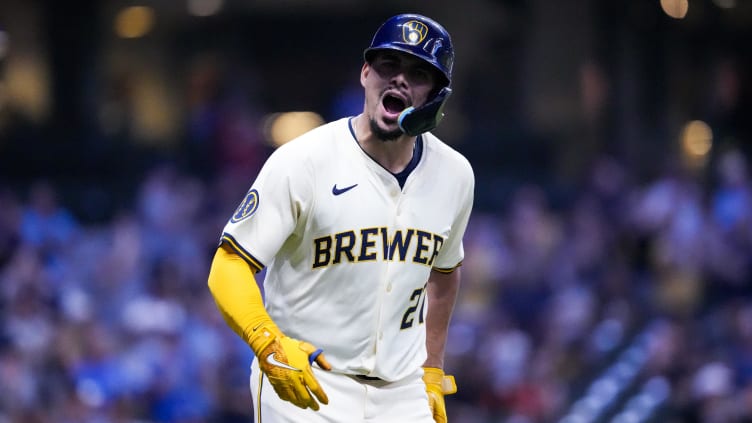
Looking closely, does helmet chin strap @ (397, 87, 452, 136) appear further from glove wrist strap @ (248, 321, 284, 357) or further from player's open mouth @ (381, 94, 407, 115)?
glove wrist strap @ (248, 321, 284, 357)

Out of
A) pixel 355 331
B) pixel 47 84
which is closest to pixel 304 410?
pixel 355 331

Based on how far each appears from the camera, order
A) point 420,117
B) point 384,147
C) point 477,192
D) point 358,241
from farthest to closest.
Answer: point 477,192
point 384,147
point 358,241
point 420,117

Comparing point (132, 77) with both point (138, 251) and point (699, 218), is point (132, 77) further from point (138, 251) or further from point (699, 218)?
point (699, 218)

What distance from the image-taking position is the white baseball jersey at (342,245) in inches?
154

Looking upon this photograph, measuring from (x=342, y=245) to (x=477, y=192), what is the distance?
834cm

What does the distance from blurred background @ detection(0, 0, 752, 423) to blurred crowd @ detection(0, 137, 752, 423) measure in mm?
22

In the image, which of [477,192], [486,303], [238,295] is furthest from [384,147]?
[477,192]

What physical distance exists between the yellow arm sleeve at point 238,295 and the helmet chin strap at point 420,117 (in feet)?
2.19

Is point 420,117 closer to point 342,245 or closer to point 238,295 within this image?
point 342,245

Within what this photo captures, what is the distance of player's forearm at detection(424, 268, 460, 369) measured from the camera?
4574 mm

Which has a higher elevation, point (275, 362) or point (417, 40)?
point (417, 40)

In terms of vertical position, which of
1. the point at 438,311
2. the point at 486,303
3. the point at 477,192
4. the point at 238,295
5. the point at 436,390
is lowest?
the point at 436,390

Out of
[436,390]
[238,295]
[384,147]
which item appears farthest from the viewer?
[436,390]

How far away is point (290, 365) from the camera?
3678 millimetres
